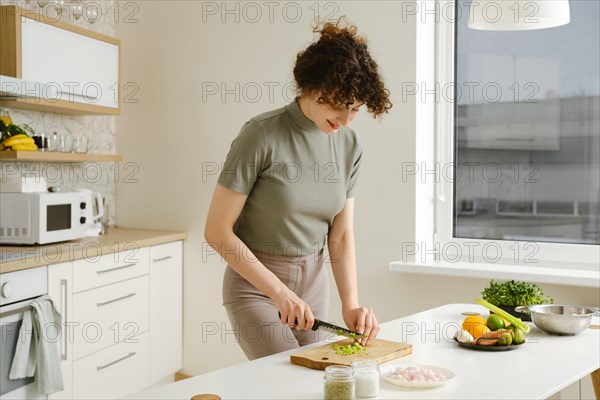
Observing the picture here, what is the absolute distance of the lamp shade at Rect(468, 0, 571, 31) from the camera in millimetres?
2369

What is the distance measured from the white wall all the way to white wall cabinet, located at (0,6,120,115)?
0.29 meters

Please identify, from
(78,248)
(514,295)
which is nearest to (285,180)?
(514,295)

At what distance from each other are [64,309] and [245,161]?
155 cm

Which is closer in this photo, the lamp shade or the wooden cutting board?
the wooden cutting board

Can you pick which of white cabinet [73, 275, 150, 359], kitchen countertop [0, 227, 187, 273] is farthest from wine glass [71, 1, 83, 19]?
white cabinet [73, 275, 150, 359]

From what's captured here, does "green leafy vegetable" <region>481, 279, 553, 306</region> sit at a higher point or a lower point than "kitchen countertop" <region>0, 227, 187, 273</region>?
lower

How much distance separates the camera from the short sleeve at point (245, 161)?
6.58 feet

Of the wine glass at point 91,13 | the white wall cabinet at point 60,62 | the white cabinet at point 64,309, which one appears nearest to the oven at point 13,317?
the white cabinet at point 64,309

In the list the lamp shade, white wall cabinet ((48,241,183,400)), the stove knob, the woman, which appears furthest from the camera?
white wall cabinet ((48,241,183,400))

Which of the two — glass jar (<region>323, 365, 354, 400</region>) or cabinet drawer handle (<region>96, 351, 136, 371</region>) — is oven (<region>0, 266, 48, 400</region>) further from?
glass jar (<region>323, 365, 354, 400</region>)

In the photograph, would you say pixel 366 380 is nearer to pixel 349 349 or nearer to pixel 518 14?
pixel 349 349

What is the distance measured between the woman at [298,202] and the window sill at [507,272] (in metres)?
1.03

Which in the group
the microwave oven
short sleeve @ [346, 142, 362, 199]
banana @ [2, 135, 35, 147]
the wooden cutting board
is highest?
banana @ [2, 135, 35, 147]

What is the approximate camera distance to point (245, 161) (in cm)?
203
